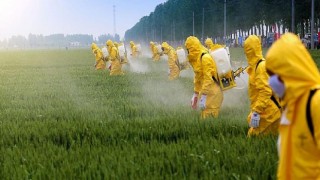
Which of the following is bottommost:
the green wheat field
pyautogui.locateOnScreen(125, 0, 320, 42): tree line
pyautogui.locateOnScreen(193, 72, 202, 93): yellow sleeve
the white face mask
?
the green wheat field

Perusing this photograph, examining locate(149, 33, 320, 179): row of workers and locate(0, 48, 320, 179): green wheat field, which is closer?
locate(149, 33, 320, 179): row of workers

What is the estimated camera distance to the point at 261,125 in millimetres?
7035

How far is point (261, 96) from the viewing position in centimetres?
665

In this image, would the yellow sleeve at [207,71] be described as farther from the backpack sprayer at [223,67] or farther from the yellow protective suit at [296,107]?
the yellow protective suit at [296,107]

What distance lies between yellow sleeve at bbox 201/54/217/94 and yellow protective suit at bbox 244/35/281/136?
5.04ft

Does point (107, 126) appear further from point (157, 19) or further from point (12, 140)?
point (157, 19)

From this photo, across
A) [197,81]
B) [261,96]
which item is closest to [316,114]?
[261,96]

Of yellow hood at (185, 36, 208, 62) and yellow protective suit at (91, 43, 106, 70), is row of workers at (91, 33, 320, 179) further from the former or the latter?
yellow protective suit at (91, 43, 106, 70)

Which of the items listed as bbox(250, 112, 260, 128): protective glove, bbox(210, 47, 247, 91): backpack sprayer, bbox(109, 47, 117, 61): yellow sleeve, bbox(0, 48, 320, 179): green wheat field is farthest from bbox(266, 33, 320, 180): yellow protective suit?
bbox(109, 47, 117, 61): yellow sleeve

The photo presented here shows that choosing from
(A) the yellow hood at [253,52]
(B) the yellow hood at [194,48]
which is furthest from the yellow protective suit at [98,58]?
(A) the yellow hood at [253,52]

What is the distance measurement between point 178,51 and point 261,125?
1459cm

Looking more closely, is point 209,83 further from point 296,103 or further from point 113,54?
point 113,54

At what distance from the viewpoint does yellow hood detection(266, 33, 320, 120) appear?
2.83 m

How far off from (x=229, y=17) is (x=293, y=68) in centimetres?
6938
